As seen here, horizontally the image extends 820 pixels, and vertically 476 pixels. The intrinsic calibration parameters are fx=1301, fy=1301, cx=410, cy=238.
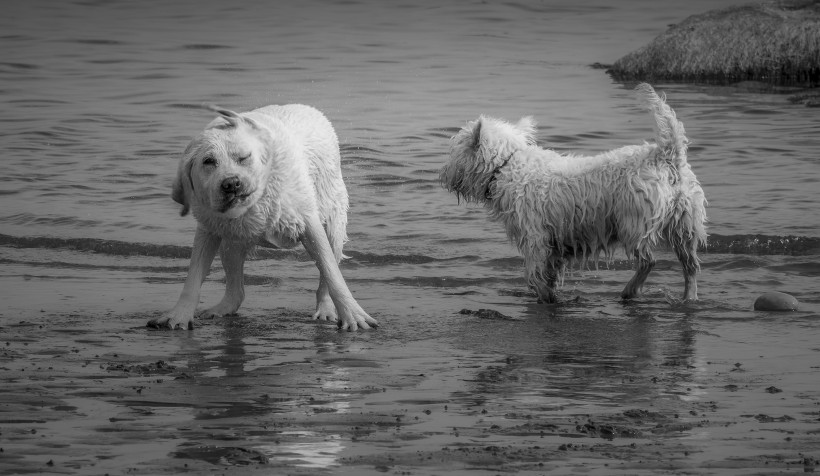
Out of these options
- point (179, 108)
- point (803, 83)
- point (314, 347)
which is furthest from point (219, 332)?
point (803, 83)

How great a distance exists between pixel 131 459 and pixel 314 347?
8.43ft

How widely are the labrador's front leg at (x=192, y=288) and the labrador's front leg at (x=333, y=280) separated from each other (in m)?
0.61

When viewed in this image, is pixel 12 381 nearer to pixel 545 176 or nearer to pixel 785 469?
pixel 785 469

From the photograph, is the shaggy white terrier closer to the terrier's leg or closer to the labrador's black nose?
the terrier's leg

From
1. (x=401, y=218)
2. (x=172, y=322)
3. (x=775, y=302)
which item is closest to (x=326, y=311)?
(x=172, y=322)

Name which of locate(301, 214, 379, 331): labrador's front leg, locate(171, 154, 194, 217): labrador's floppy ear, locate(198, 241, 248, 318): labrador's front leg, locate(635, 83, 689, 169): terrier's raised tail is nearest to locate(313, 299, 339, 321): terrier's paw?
locate(301, 214, 379, 331): labrador's front leg

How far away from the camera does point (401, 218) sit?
43.9ft

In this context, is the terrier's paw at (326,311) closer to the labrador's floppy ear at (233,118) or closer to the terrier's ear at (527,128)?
the labrador's floppy ear at (233,118)

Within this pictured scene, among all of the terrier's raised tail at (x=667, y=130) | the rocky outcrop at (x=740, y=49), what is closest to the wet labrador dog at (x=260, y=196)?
the terrier's raised tail at (x=667, y=130)

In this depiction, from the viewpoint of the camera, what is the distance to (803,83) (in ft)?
73.4

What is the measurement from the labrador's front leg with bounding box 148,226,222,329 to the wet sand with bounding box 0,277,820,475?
0.16 meters

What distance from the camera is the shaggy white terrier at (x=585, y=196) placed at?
9.29 metres

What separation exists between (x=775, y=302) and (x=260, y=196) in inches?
146

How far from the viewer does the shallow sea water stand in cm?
720
